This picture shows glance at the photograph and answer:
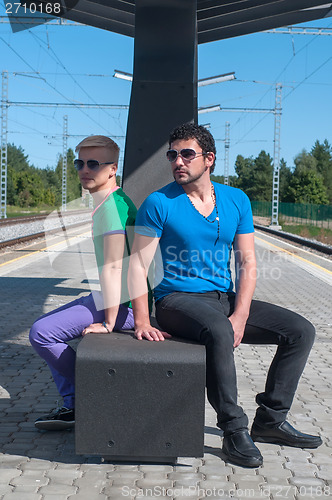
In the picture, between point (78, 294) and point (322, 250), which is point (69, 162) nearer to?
point (322, 250)

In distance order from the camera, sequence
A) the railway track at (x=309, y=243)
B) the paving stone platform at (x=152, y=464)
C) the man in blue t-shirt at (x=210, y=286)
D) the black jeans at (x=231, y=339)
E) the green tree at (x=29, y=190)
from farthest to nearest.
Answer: the green tree at (x=29, y=190), the railway track at (x=309, y=243), the man in blue t-shirt at (x=210, y=286), the black jeans at (x=231, y=339), the paving stone platform at (x=152, y=464)

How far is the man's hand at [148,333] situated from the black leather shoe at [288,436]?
863 mm

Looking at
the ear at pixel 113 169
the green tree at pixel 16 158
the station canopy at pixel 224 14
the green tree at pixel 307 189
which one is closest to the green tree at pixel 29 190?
the green tree at pixel 16 158

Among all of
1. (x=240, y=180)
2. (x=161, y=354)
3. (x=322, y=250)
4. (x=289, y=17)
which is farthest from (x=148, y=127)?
(x=240, y=180)

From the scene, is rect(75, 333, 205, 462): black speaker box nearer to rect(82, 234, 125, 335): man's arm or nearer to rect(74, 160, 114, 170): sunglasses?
rect(82, 234, 125, 335): man's arm

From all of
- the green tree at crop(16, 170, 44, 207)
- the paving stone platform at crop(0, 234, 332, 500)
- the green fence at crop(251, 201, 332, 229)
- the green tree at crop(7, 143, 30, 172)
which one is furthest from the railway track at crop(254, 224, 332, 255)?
the green tree at crop(7, 143, 30, 172)

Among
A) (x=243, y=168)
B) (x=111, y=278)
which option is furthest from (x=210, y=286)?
(x=243, y=168)

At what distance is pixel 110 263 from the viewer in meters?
3.94

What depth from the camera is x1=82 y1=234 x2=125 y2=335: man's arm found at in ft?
12.8

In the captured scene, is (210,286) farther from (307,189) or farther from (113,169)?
(307,189)

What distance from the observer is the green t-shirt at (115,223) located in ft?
12.9

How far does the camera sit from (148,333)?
12.4 feet

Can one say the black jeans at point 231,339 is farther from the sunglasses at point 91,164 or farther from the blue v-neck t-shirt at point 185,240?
the sunglasses at point 91,164

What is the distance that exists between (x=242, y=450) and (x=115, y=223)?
139 cm
